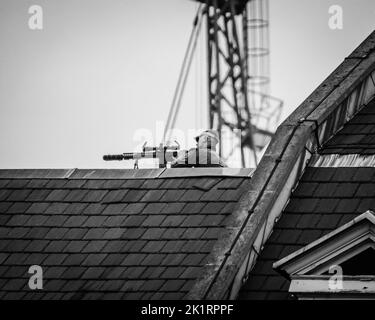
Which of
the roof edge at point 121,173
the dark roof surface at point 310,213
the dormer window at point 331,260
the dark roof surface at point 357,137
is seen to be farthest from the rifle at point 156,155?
the dormer window at point 331,260

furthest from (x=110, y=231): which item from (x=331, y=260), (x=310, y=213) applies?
(x=331, y=260)

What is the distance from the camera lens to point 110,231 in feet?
128

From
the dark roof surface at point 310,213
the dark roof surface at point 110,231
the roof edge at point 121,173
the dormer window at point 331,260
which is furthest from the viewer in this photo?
the roof edge at point 121,173

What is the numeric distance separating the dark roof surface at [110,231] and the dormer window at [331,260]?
394 centimetres

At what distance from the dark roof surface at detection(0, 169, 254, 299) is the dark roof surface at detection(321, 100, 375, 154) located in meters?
2.42

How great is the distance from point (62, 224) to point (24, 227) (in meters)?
0.88

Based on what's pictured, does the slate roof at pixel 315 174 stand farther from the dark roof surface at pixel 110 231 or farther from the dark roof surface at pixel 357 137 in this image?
the dark roof surface at pixel 110 231

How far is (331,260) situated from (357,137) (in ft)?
18.2

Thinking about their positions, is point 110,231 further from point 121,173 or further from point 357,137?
point 357,137

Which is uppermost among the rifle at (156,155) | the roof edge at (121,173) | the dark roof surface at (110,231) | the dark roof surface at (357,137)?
the dark roof surface at (357,137)

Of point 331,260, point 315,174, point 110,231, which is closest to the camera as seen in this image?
point 331,260

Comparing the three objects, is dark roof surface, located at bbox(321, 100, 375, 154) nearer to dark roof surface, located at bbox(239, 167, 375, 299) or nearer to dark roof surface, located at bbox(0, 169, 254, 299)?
dark roof surface, located at bbox(239, 167, 375, 299)

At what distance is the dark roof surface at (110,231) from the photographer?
122 feet
